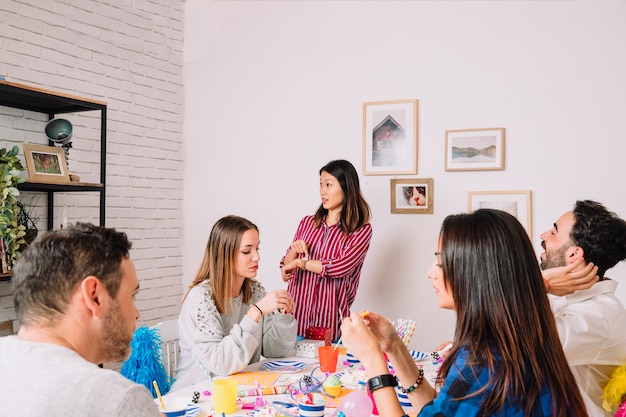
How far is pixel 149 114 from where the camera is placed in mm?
4465

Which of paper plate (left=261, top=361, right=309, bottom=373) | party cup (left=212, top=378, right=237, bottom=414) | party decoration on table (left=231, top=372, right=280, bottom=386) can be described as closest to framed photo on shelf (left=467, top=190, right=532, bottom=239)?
paper plate (left=261, top=361, right=309, bottom=373)

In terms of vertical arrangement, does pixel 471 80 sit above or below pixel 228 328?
above

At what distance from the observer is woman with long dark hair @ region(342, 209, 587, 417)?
4.25 feet

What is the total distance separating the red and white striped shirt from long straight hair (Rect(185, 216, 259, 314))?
99 cm

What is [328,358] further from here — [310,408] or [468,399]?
[468,399]

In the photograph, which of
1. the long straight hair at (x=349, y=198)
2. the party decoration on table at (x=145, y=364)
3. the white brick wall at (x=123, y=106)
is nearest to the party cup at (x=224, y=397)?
the party decoration on table at (x=145, y=364)

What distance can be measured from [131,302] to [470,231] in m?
0.79

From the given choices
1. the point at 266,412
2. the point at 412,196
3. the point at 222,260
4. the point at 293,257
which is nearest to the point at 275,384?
the point at 266,412

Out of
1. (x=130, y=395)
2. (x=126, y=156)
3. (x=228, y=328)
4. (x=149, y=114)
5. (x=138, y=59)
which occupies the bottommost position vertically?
(x=228, y=328)

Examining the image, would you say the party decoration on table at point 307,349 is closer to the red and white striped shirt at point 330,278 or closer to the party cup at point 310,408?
the party cup at point 310,408

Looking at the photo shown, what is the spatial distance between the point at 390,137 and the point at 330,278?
1.12 m

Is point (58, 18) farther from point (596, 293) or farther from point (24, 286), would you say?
point (596, 293)

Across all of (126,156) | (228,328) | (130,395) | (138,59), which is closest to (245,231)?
(228,328)

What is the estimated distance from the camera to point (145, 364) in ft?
8.33
